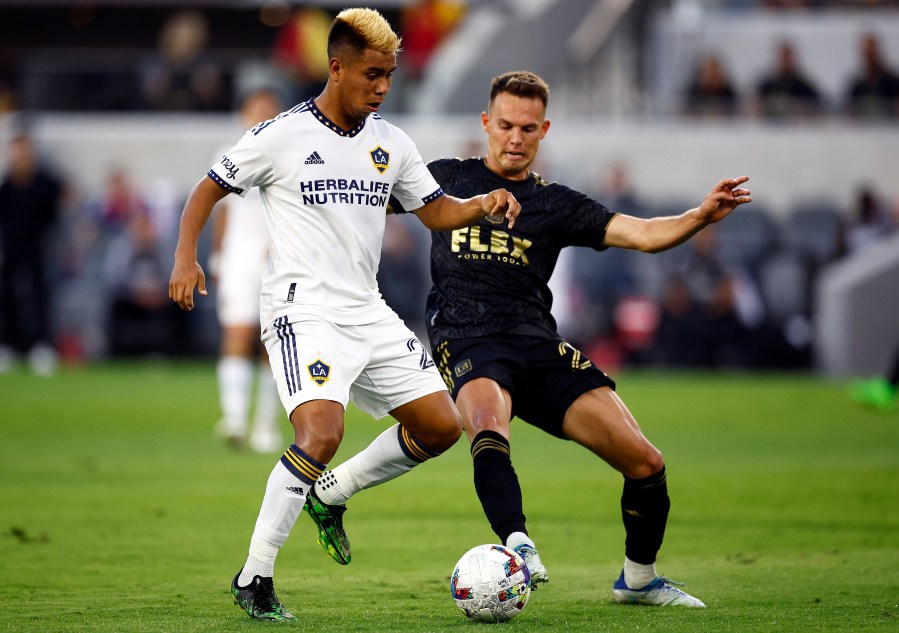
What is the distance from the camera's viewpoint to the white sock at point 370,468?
21.7 ft

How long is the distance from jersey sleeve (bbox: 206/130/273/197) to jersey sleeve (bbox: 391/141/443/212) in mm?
667

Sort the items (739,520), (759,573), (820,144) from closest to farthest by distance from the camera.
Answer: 1. (759,573)
2. (739,520)
3. (820,144)

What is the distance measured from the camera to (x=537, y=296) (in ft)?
22.7

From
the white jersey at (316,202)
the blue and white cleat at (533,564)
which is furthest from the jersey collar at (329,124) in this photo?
the blue and white cleat at (533,564)

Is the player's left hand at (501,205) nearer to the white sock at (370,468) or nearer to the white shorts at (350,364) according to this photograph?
the white shorts at (350,364)

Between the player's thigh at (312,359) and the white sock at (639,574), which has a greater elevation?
the player's thigh at (312,359)

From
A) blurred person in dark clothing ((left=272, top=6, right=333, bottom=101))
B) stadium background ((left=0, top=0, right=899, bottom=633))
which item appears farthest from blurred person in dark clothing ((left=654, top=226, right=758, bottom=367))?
blurred person in dark clothing ((left=272, top=6, right=333, bottom=101))

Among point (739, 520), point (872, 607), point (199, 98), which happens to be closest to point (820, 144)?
point (199, 98)

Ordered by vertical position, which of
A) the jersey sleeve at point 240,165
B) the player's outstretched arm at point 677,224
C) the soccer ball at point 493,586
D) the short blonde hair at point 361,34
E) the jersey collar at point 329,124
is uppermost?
the short blonde hair at point 361,34

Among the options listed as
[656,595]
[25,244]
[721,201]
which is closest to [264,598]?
[656,595]

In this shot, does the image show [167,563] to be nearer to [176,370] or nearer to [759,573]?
[759,573]

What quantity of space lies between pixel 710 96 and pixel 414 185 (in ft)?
54.2

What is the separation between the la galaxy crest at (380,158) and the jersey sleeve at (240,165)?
46cm

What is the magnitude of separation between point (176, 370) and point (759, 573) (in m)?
14.3
